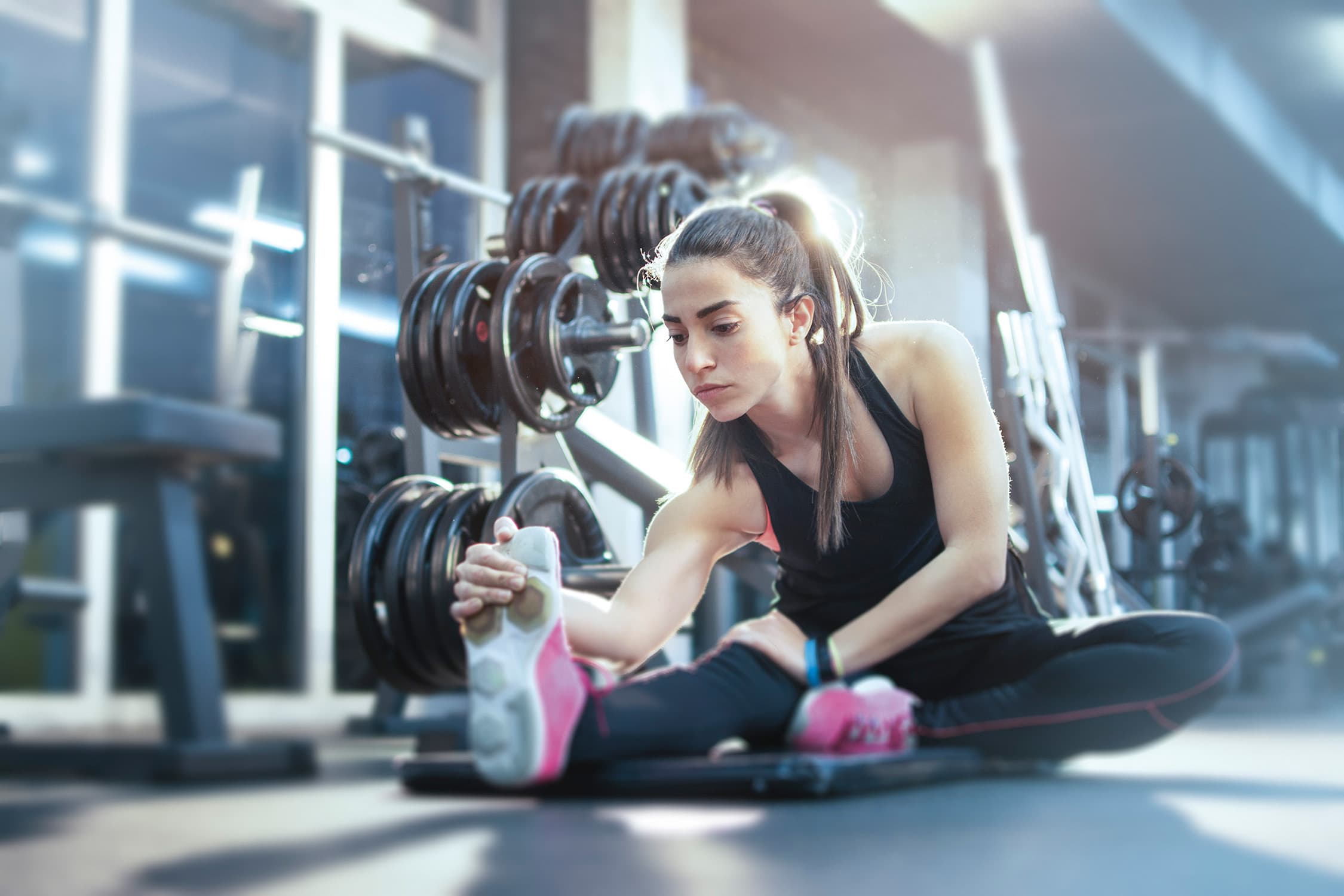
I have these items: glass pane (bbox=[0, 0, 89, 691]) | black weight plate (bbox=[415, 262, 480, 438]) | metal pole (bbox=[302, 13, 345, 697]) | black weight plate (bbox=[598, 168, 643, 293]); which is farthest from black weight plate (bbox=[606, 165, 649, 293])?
glass pane (bbox=[0, 0, 89, 691])

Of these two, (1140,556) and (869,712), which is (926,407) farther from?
(1140,556)

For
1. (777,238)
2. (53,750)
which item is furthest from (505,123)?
(53,750)

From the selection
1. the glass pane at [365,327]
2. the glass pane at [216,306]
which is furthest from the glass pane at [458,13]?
the glass pane at [216,306]

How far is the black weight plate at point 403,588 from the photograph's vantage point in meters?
1.28

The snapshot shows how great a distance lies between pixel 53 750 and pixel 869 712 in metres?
0.67

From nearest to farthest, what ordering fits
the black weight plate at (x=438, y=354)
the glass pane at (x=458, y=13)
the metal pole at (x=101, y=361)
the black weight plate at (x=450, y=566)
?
the metal pole at (x=101, y=361), the black weight plate at (x=450, y=566), the black weight plate at (x=438, y=354), the glass pane at (x=458, y=13)

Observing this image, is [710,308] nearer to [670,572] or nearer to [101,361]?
[670,572]

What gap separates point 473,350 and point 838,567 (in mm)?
550

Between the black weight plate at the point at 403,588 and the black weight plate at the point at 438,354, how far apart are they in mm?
140

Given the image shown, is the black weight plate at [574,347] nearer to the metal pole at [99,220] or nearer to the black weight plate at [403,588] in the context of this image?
the black weight plate at [403,588]

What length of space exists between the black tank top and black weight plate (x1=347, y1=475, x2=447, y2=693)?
45cm

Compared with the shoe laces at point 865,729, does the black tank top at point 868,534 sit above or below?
above

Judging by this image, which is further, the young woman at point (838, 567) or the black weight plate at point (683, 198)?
the black weight plate at point (683, 198)

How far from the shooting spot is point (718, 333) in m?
0.96
